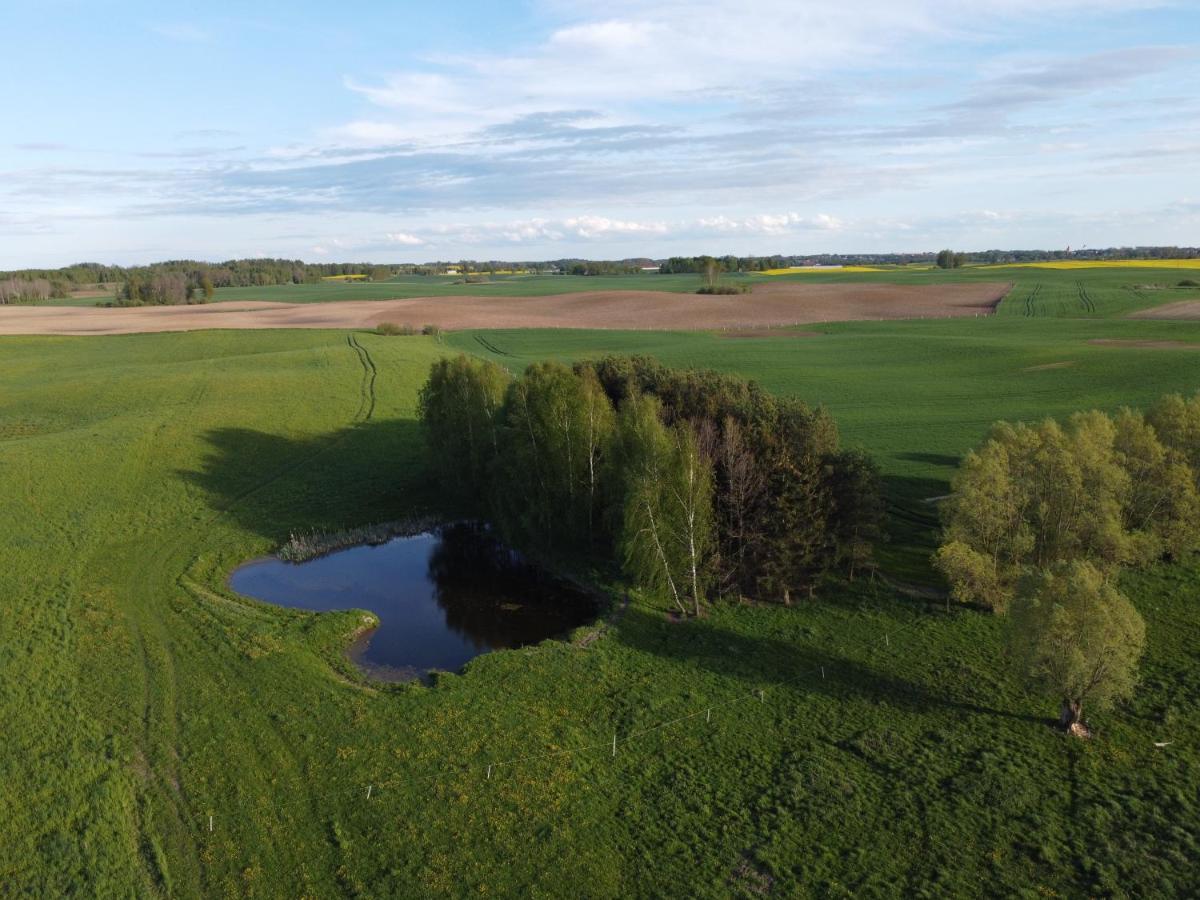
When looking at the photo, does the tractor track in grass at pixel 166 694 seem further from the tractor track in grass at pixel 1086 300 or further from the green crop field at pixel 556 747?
the tractor track in grass at pixel 1086 300

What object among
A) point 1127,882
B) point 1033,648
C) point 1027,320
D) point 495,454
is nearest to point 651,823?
point 1127,882

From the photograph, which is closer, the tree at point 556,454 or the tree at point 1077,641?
the tree at point 1077,641

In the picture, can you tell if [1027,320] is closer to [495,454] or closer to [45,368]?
[495,454]

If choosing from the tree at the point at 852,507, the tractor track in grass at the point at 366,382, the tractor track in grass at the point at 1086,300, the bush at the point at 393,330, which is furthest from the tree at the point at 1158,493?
the bush at the point at 393,330

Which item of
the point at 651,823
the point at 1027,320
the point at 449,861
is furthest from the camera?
the point at 1027,320

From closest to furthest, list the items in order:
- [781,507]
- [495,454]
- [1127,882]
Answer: [1127,882]
[781,507]
[495,454]

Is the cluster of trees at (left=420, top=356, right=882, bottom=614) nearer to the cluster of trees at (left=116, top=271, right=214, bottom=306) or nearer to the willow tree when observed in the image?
the willow tree
